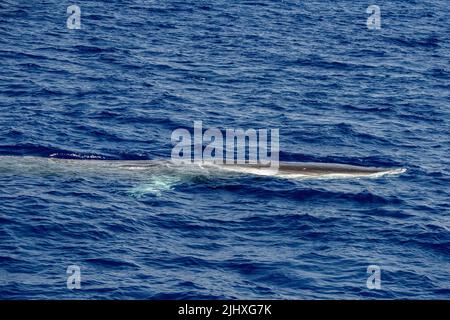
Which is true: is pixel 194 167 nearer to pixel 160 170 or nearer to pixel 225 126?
pixel 160 170

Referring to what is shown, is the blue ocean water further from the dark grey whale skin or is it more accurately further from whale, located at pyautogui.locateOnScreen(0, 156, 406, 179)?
the dark grey whale skin

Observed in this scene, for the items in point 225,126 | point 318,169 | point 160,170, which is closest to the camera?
point 160,170

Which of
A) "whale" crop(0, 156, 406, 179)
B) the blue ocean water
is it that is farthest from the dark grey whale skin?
the blue ocean water

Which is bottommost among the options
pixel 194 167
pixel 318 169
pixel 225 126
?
pixel 318 169

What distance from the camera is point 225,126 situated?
70.9 meters

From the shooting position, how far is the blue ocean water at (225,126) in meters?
46.0

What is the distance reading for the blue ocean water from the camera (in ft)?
151

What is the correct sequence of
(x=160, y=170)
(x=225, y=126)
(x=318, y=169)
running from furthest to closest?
(x=225, y=126) → (x=318, y=169) → (x=160, y=170)

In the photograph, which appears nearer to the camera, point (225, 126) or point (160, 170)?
point (160, 170)

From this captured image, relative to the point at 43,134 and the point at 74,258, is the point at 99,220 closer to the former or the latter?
the point at 74,258

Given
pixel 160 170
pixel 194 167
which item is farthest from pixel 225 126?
pixel 160 170

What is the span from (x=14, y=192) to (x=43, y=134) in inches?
473

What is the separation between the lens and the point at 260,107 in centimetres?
7631

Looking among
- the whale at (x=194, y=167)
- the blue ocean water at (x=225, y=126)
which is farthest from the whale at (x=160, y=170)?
the blue ocean water at (x=225, y=126)
